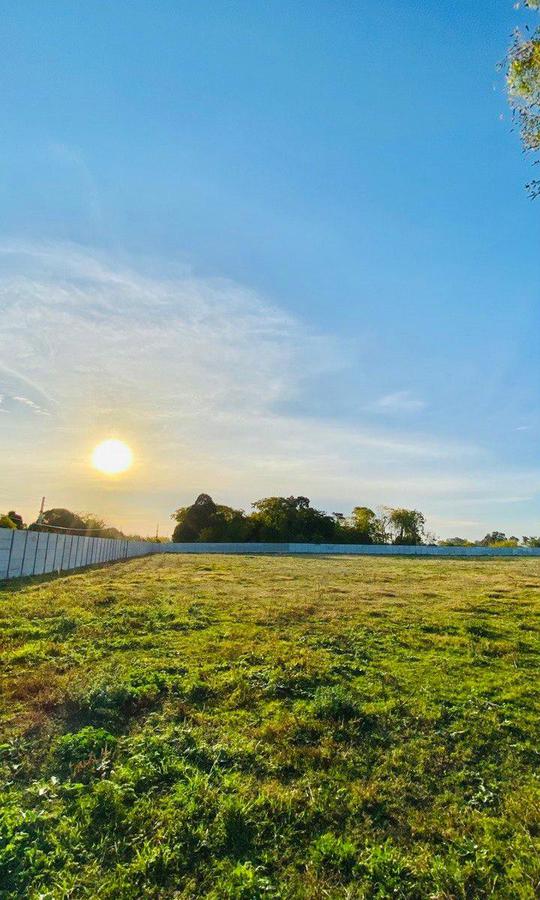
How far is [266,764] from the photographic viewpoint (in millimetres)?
6539

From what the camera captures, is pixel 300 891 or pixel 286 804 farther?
pixel 286 804

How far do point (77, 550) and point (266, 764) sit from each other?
124 feet

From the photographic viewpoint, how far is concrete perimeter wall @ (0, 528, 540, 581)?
27.1 m

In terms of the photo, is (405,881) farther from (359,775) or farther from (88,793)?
(88,793)

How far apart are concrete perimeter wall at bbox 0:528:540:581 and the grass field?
14846mm

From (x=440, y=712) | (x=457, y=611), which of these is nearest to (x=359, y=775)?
(x=440, y=712)

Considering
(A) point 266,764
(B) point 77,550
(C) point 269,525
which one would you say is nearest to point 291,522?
(C) point 269,525

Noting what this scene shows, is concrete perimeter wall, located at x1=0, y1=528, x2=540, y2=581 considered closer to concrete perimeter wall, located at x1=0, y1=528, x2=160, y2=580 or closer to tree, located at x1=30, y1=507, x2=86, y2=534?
concrete perimeter wall, located at x1=0, y1=528, x2=160, y2=580

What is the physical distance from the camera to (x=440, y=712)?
8.34m

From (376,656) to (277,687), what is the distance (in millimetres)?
3446

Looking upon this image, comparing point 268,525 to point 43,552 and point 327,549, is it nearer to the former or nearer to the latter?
point 327,549

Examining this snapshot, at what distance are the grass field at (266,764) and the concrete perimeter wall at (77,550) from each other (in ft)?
48.7

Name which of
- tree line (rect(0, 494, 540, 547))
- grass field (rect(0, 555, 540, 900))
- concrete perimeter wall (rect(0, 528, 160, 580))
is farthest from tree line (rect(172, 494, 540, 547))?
grass field (rect(0, 555, 540, 900))

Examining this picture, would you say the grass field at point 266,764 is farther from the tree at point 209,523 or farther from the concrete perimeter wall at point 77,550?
the tree at point 209,523
